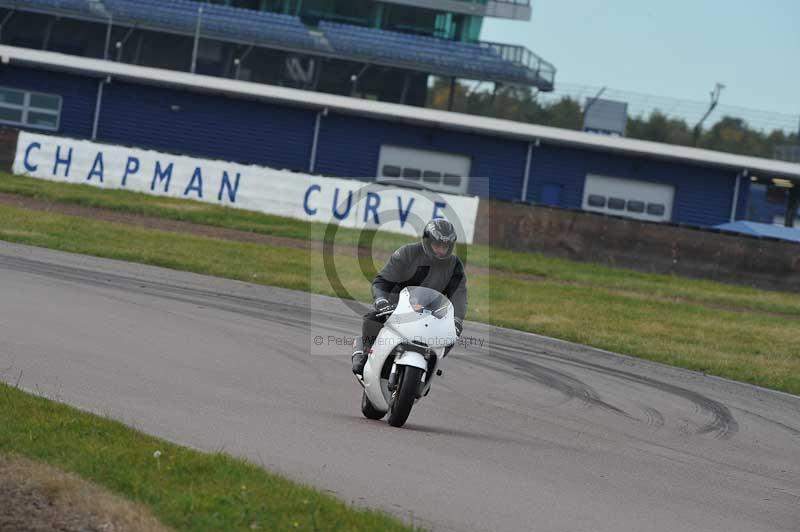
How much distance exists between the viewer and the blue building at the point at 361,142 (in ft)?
141

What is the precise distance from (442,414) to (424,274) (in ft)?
4.85

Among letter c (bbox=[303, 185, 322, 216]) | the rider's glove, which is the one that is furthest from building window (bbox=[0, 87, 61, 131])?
the rider's glove

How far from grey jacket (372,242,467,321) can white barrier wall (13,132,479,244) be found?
65.2 feet

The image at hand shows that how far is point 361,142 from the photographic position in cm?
4325

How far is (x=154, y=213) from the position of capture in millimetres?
29594

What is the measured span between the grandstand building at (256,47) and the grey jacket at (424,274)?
3767 centimetres

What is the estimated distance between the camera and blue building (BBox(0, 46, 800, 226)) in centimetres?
4300

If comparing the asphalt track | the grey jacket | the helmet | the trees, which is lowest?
the asphalt track

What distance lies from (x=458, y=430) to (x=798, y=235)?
1235 inches

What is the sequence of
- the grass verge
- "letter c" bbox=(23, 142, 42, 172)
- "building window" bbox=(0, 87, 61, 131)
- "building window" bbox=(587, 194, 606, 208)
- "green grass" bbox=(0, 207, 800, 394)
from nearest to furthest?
1. "green grass" bbox=(0, 207, 800, 394)
2. the grass verge
3. "letter c" bbox=(23, 142, 42, 172)
4. "building window" bbox=(0, 87, 61, 131)
5. "building window" bbox=(587, 194, 606, 208)

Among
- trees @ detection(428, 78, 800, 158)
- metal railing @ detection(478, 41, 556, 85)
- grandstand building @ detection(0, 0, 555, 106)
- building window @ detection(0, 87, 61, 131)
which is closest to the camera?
trees @ detection(428, 78, 800, 158)

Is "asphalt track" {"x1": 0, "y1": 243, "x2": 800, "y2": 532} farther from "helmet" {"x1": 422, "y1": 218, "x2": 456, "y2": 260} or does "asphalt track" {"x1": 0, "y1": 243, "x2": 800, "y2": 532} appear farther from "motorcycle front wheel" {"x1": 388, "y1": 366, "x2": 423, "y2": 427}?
"helmet" {"x1": 422, "y1": 218, "x2": 456, "y2": 260}

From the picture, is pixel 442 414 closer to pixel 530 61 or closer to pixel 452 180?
pixel 452 180

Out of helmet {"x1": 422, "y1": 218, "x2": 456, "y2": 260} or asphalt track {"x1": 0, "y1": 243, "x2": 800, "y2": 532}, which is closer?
asphalt track {"x1": 0, "y1": 243, "x2": 800, "y2": 532}
